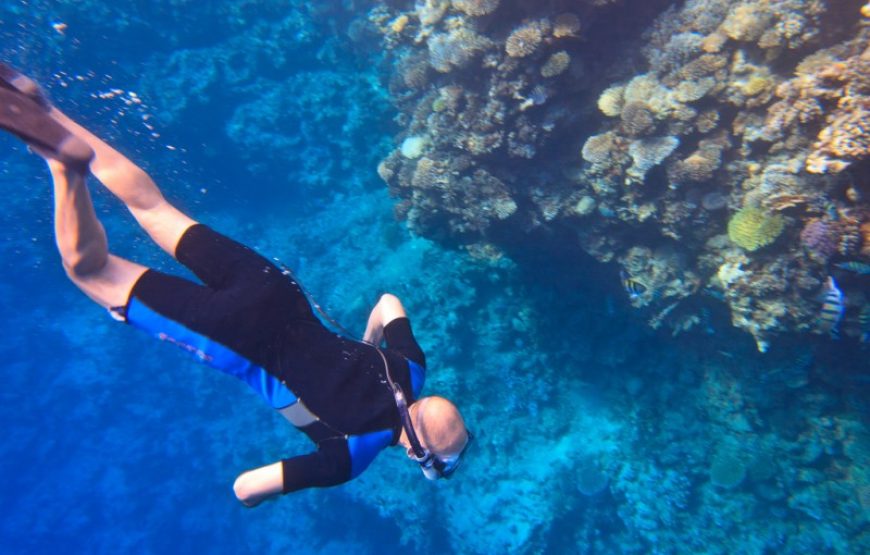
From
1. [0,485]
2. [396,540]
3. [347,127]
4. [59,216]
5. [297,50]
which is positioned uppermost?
[297,50]

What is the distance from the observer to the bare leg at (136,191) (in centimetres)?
332

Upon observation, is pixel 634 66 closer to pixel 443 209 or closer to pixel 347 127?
pixel 443 209

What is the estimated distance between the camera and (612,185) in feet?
23.3

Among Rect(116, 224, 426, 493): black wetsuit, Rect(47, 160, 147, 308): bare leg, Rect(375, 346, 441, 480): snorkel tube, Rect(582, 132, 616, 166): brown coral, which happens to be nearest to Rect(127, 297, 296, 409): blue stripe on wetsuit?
Rect(116, 224, 426, 493): black wetsuit

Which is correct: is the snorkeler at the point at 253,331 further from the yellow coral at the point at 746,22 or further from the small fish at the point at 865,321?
the yellow coral at the point at 746,22

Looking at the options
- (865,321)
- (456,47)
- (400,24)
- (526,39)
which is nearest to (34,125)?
(526,39)

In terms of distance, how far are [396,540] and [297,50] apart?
15.0 m

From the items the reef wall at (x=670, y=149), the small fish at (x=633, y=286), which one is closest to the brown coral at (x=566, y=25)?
the reef wall at (x=670, y=149)

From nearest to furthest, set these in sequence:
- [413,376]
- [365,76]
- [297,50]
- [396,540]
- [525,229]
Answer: [413,376]
[525,229]
[396,540]
[365,76]
[297,50]

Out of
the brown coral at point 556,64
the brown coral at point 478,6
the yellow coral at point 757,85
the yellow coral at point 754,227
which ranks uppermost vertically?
the brown coral at point 478,6

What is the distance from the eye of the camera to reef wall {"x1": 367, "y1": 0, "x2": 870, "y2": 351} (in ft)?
17.6

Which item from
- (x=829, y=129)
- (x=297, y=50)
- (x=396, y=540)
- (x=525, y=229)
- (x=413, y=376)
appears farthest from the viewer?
(x=297, y=50)

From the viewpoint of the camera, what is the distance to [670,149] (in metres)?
6.35

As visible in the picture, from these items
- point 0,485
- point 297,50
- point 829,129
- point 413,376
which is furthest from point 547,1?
point 0,485
